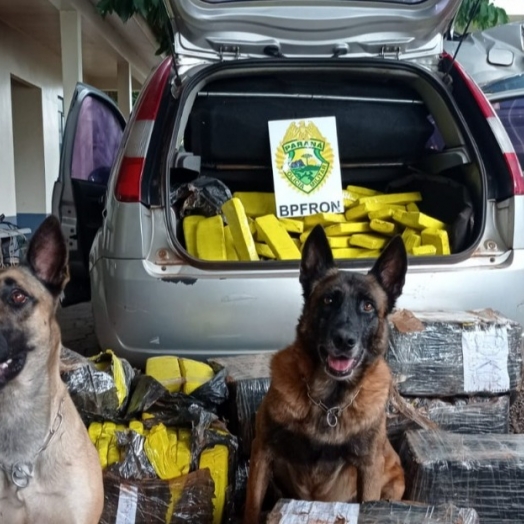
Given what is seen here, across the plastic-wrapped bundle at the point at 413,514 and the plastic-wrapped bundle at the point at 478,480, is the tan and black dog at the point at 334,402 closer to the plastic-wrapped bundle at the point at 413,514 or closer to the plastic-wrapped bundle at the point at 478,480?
the plastic-wrapped bundle at the point at 478,480

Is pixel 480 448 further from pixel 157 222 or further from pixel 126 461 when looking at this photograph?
pixel 157 222

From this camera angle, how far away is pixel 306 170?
422 cm

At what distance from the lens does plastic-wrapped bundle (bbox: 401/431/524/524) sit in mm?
2654

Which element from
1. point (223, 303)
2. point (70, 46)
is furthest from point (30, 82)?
point (223, 303)

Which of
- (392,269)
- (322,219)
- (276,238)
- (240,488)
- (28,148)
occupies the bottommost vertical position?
(240,488)

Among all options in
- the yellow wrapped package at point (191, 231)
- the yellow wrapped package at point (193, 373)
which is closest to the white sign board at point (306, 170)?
the yellow wrapped package at point (191, 231)

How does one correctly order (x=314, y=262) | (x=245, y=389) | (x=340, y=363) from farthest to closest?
(x=245, y=389), (x=314, y=262), (x=340, y=363)

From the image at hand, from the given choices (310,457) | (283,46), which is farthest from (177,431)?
(283,46)

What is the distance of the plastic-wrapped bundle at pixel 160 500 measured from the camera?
2674 millimetres

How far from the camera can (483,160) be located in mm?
3596

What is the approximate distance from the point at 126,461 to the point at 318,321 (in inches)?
36.7

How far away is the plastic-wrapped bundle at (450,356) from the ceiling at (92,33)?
8.22m

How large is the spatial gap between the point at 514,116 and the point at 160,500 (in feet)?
14.5

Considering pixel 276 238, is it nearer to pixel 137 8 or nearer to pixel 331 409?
pixel 331 409
